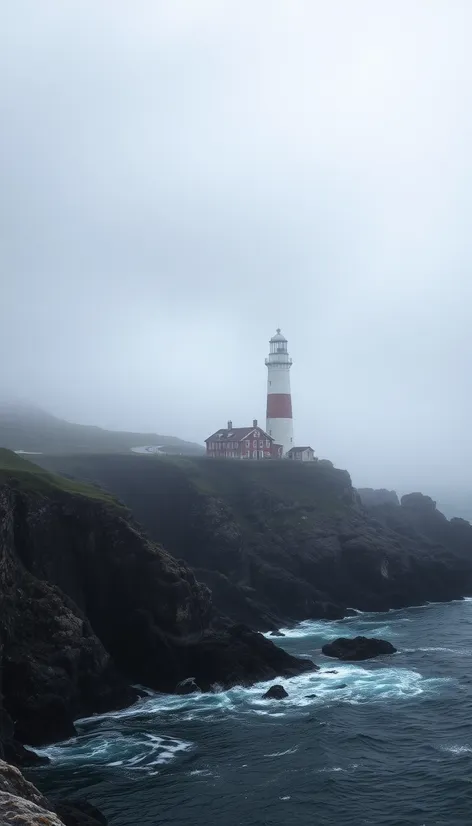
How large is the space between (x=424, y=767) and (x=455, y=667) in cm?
1851

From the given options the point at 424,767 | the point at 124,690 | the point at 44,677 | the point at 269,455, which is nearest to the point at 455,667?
the point at 424,767

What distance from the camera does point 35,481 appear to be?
54.6 meters

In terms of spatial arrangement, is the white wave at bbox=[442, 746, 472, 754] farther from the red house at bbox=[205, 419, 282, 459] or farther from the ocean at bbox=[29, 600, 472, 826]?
the red house at bbox=[205, 419, 282, 459]

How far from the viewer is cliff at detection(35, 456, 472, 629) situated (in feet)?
238

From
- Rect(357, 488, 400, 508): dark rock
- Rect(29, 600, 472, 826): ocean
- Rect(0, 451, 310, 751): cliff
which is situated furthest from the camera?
Rect(357, 488, 400, 508): dark rock

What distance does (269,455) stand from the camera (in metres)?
106

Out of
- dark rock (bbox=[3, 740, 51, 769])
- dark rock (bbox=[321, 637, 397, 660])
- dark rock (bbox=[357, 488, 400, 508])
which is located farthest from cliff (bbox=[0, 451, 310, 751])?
dark rock (bbox=[357, 488, 400, 508])

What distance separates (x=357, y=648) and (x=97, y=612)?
1821 centimetres

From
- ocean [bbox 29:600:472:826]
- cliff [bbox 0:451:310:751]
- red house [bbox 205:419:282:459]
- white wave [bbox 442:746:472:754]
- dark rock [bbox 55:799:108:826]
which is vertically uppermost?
red house [bbox 205:419:282:459]

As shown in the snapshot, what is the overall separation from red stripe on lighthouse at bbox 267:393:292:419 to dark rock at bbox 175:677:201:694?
6338cm

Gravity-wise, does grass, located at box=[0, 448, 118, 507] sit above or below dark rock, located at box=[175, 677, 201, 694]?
above

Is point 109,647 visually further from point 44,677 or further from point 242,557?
point 242,557

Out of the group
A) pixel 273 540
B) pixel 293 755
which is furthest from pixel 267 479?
pixel 293 755

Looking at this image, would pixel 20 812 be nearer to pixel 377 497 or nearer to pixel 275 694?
pixel 275 694
